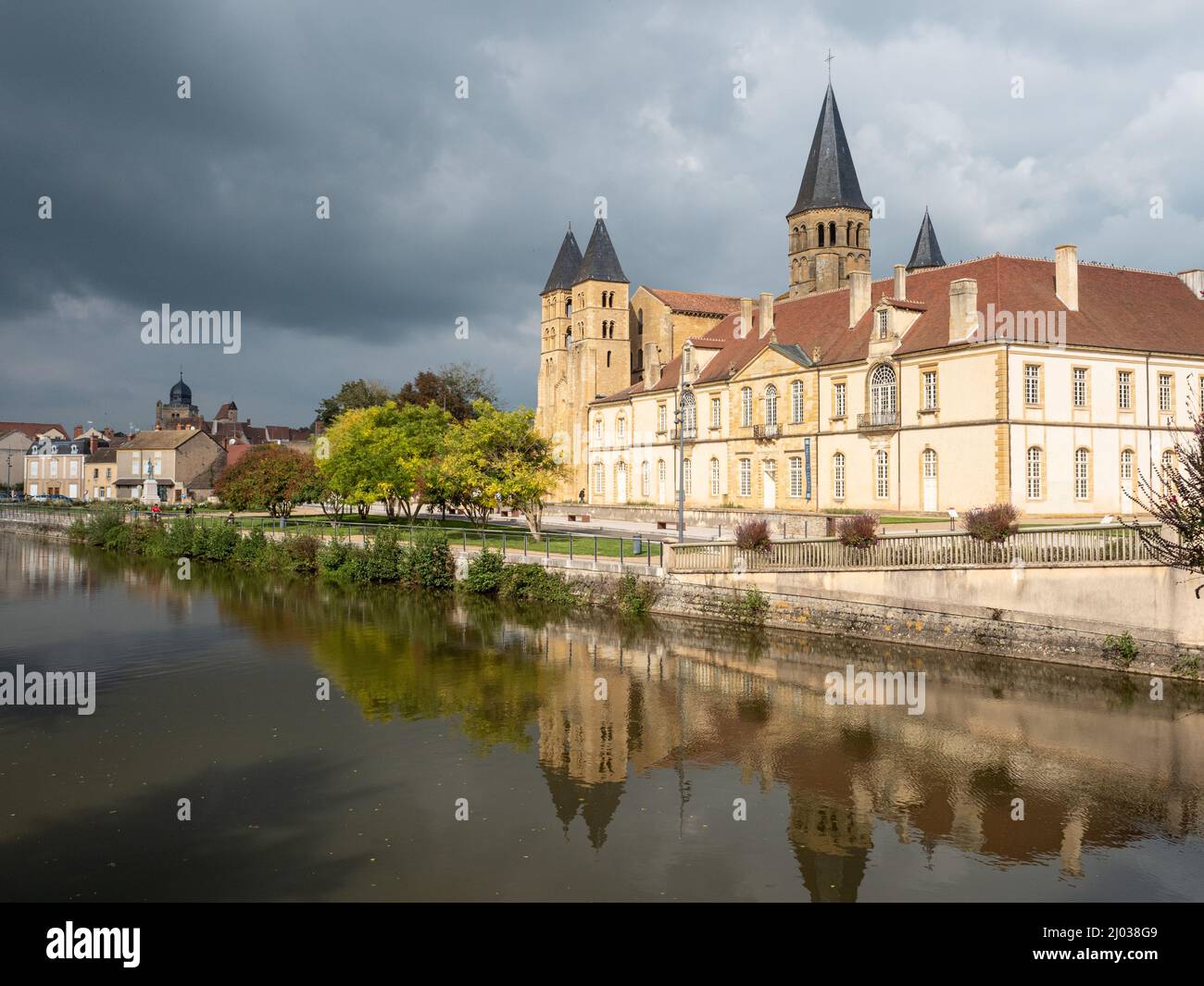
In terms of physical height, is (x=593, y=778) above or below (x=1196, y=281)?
below

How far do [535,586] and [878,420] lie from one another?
19.8 m

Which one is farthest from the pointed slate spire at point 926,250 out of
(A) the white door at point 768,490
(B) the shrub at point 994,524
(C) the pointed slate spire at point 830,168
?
(B) the shrub at point 994,524

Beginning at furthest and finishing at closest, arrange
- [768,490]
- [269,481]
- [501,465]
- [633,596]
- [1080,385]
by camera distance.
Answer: [269,481] → [768,490] → [1080,385] → [501,465] → [633,596]

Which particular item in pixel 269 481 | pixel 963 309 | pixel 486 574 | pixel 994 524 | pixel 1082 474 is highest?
pixel 963 309

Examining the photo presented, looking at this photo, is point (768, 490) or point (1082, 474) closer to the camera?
point (1082, 474)

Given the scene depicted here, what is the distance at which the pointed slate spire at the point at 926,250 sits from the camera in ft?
230

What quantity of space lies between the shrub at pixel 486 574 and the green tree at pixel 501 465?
18.0ft

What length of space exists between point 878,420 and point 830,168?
107ft

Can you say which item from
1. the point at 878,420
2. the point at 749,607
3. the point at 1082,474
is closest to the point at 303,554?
the point at 749,607

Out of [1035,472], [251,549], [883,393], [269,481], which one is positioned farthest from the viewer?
[269,481]

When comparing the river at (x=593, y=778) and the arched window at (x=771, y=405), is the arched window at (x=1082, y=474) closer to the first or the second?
the arched window at (x=771, y=405)

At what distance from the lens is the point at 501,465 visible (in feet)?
117

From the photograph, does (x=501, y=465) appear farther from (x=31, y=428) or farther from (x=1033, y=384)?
(x=31, y=428)
